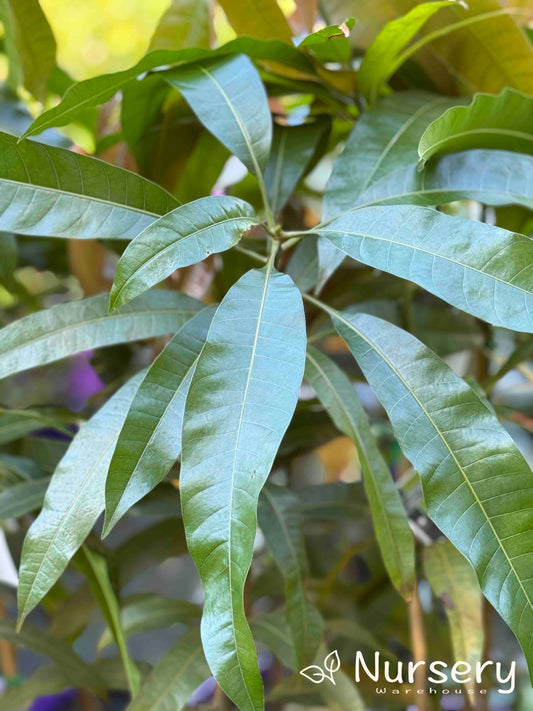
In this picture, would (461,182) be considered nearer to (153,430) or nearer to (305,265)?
(305,265)

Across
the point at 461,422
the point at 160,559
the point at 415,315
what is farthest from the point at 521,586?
the point at 160,559

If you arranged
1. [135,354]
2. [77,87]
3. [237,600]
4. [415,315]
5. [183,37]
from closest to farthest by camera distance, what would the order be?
[237,600] → [77,87] → [183,37] → [415,315] → [135,354]

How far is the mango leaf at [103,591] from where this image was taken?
587mm

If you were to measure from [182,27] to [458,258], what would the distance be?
44cm

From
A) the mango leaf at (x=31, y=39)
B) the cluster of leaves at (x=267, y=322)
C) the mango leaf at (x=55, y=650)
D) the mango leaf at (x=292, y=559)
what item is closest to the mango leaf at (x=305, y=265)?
the cluster of leaves at (x=267, y=322)

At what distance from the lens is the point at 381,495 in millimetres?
509

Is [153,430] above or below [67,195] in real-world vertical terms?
below

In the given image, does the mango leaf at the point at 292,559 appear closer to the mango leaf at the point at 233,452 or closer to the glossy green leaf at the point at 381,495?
the glossy green leaf at the point at 381,495

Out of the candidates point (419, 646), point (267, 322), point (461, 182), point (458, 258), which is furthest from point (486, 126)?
point (419, 646)

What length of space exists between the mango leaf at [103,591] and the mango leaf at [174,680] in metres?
0.02

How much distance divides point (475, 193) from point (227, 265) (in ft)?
1.07

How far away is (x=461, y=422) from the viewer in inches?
17.1

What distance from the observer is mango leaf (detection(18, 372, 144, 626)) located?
0.46 m

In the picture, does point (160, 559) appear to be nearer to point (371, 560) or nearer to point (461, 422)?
point (371, 560)
